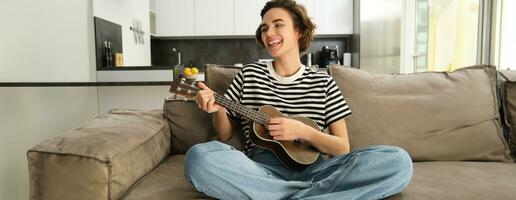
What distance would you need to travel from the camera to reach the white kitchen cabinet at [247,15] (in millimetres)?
4188

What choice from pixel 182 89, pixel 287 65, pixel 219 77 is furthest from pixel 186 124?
pixel 287 65

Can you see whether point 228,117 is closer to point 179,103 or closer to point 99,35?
point 179,103

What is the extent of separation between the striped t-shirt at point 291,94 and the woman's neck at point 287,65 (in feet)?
0.07

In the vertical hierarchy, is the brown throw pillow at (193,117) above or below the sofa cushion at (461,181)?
above

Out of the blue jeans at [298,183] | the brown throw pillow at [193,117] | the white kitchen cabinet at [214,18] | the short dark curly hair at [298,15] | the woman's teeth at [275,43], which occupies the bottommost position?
the blue jeans at [298,183]

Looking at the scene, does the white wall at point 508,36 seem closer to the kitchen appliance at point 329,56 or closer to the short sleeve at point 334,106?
the short sleeve at point 334,106

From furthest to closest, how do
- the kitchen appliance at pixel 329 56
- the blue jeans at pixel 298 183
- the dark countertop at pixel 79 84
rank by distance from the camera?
the kitchen appliance at pixel 329 56
the dark countertop at pixel 79 84
the blue jeans at pixel 298 183

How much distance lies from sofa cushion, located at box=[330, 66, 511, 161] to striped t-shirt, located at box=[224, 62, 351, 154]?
0.13 m

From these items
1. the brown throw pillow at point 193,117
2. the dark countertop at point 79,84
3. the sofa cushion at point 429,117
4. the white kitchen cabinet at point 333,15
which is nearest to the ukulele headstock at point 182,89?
the brown throw pillow at point 193,117

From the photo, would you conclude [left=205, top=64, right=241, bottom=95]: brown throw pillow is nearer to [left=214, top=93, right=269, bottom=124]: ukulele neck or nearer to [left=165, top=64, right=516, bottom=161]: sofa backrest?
[left=165, top=64, right=516, bottom=161]: sofa backrest

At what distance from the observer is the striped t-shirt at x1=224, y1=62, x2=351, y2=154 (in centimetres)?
138

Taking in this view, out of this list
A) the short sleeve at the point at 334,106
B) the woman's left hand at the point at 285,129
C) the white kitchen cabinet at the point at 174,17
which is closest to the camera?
the woman's left hand at the point at 285,129

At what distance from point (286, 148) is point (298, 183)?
176 millimetres

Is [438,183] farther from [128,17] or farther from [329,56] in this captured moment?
[329,56]
